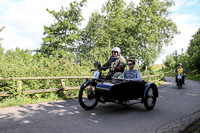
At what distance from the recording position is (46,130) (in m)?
3.87

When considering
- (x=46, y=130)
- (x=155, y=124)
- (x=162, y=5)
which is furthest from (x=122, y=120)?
(x=162, y=5)

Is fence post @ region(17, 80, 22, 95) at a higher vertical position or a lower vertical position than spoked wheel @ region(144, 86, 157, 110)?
higher

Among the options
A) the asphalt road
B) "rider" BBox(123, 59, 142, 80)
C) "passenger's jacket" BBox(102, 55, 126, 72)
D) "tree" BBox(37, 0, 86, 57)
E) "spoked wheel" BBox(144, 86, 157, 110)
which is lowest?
the asphalt road

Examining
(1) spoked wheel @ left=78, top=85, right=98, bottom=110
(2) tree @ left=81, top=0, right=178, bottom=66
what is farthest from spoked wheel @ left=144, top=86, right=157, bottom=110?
(2) tree @ left=81, top=0, right=178, bottom=66

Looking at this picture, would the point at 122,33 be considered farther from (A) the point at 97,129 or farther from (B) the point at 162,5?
(A) the point at 97,129

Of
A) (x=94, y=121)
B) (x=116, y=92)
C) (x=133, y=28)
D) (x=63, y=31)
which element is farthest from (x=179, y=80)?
(x=133, y=28)

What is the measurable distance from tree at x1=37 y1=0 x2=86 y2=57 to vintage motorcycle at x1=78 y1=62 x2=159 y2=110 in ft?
62.2

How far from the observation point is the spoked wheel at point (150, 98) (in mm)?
6059

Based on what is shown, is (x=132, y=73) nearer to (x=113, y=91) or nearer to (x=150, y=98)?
(x=150, y=98)

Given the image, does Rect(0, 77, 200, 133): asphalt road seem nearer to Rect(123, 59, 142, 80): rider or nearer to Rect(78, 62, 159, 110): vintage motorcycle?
Rect(78, 62, 159, 110): vintage motorcycle

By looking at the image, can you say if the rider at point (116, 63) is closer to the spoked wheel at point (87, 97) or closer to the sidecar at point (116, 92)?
the sidecar at point (116, 92)

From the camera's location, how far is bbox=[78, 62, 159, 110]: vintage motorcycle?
5.27 m

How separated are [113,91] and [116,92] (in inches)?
5.1

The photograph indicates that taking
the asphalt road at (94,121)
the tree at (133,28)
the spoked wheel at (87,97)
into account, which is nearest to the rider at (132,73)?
the asphalt road at (94,121)
